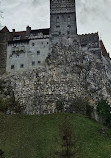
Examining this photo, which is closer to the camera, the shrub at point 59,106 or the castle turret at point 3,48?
the shrub at point 59,106

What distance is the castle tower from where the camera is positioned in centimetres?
8669

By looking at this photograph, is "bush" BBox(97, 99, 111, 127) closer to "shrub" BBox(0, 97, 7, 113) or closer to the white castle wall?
the white castle wall

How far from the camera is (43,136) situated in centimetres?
6212

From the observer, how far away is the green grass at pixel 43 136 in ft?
182

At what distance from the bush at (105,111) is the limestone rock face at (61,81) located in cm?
429

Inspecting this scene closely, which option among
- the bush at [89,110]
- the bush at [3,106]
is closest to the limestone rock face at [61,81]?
the bush at [89,110]

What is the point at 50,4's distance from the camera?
3642 inches

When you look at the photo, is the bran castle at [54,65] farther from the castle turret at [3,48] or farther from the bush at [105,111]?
the bush at [105,111]

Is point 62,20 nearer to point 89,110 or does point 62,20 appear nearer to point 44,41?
point 44,41

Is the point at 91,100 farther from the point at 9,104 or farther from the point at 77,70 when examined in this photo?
the point at 9,104

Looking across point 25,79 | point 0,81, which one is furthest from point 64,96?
point 0,81

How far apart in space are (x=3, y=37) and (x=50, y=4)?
17.0 metres

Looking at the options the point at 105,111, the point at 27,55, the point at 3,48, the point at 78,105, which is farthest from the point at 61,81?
the point at 3,48

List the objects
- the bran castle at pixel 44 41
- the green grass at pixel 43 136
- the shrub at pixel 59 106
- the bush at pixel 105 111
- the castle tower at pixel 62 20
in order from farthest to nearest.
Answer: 1. the castle tower at pixel 62 20
2. the bran castle at pixel 44 41
3. the shrub at pixel 59 106
4. the bush at pixel 105 111
5. the green grass at pixel 43 136
